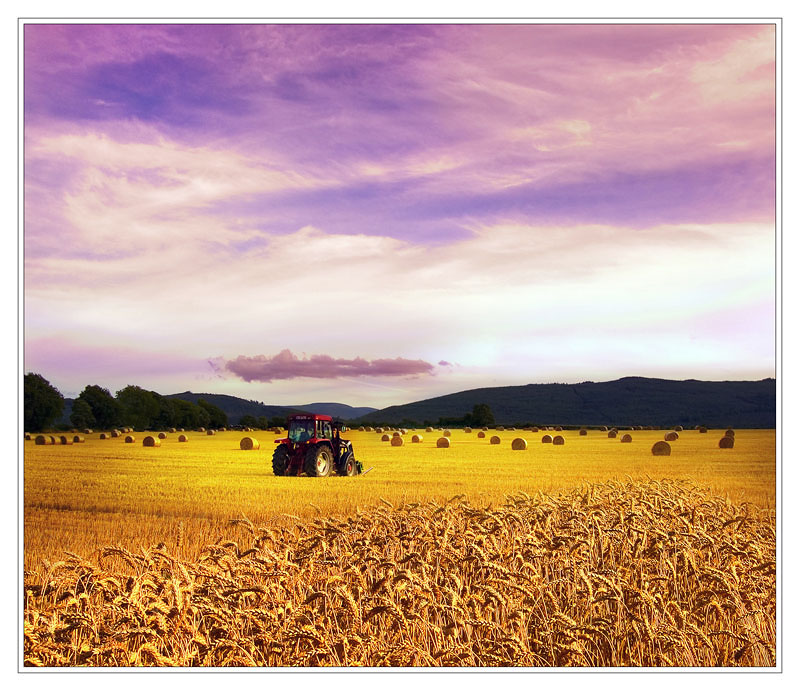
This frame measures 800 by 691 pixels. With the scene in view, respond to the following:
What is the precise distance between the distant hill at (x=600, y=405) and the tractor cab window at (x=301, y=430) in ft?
7.35

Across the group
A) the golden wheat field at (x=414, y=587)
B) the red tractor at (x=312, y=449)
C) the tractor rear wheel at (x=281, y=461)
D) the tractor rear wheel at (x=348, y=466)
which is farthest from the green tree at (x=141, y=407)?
the tractor rear wheel at (x=348, y=466)

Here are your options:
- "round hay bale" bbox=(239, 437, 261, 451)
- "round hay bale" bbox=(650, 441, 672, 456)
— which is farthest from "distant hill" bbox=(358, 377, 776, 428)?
"round hay bale" bbox=(239, 437, 261, 451)

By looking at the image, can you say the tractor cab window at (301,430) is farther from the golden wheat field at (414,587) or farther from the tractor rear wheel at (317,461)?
the golden wheat field at (414,587)

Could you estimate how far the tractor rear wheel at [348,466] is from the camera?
18.5 metres

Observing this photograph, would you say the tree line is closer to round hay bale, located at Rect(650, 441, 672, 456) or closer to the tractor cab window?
the tractor cab window

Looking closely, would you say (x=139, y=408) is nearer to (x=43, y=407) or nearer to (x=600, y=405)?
(x=43, y=407)

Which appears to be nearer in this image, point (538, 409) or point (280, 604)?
point (280, 604)

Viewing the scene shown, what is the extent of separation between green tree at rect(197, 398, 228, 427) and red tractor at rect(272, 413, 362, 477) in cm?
363

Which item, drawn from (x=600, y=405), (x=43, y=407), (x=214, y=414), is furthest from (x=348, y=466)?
(x=600, y=405)

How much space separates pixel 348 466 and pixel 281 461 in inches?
73.4
